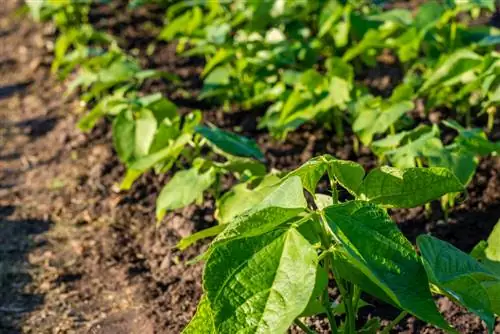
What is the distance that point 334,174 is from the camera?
1819 mm

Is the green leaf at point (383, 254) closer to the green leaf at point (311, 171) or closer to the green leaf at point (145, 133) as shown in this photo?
the green leaf at point (311, 171)

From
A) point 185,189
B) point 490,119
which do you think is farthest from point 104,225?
point 490,119

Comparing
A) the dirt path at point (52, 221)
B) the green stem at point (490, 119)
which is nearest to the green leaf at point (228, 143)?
the dirt path at point (52, 221)

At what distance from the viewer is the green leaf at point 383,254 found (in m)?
1.53

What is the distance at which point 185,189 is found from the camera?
252 centimetres

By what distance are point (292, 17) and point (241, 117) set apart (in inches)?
20.1

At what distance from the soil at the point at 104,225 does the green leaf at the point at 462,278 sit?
0.37 meters

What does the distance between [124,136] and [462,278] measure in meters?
1.67

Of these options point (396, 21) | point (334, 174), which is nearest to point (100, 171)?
point (396, 21)

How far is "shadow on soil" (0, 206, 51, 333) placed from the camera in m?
2.69

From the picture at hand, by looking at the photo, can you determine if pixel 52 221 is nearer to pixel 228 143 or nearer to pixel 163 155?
pixel 163 155

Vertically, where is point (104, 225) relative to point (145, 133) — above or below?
below

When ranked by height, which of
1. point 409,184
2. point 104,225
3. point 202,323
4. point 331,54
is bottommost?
point 104,225

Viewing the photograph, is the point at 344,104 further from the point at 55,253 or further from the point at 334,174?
the point at 334,174
